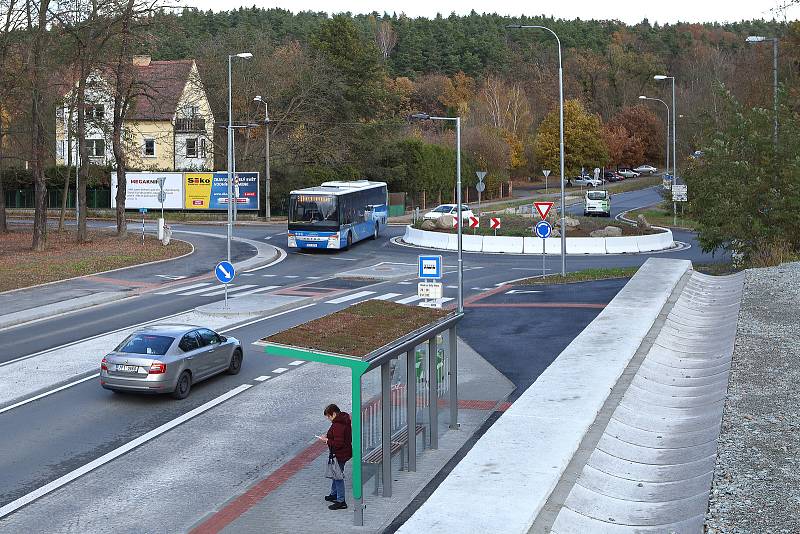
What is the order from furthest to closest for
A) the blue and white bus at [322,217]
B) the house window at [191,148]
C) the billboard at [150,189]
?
the house window at [191,148]
the billboard at [150,189]
the blue and white bus at [322,217]

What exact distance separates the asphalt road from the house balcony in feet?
82.5

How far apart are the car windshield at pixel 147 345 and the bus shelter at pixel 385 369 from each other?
5.13 meters

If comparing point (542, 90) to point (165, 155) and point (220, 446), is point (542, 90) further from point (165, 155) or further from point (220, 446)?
point (220, 446)

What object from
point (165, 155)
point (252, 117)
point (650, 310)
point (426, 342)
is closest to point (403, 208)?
point (252, 117)

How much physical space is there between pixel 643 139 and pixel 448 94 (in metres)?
26.0

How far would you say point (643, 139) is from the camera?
412 ft

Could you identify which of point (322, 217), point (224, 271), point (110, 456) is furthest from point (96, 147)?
point (110, 456)

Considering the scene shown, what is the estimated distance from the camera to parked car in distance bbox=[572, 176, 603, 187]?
10507 centimetres

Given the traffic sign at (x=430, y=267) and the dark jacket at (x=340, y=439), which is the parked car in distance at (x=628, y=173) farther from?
the dark jacket at (x=340, y=439)

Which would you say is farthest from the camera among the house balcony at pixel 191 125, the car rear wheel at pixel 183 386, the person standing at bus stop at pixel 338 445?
the house balcony at pixel 191 125

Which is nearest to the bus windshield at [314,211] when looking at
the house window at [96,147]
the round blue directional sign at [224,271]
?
the round blue directional sign at [224,271]

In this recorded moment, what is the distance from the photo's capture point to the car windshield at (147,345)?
63.3 ft

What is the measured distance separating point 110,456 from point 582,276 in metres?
24.0

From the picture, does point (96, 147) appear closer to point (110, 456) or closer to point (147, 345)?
point (147, 345)
